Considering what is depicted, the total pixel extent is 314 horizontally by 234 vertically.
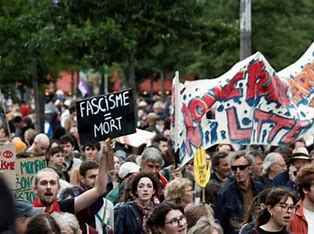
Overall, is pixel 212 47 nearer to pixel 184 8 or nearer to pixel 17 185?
pixel 184 8

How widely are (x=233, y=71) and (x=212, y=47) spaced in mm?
8777

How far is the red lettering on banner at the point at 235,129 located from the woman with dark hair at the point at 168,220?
5445 millimetres

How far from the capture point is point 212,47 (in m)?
23.1

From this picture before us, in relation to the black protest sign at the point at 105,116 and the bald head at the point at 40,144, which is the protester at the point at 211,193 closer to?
the black protest sign at the point at 105,116

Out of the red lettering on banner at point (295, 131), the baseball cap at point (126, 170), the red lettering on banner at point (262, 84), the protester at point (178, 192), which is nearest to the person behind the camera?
the protester at point (178, 192)

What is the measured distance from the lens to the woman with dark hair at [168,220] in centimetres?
791

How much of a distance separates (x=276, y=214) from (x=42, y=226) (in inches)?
101

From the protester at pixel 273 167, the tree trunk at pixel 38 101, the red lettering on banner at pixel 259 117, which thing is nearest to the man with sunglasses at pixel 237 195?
the protester at pixel 273 167

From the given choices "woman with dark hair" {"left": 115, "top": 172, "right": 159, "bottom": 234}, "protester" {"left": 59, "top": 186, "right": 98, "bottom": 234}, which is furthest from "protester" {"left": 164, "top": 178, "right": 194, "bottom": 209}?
"protester" {"left": 59, "top": 186, "right": 98, "bottom": 234}

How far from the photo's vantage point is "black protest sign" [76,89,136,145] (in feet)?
31.8

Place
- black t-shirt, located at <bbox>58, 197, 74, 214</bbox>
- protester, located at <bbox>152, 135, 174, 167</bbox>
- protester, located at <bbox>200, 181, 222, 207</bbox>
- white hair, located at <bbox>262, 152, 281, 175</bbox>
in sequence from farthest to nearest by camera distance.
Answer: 1. protester, located at <bbox>152, 135, 174, 167</bbox>
2. white hair, located at <bbox>262, 152, 281, 175</bbox>
3. protester, located at <bbox>200, 181, 222, 207</bbox>
4. black t-shirt, located at <bbox>58, 197, 74, 214</bbox>

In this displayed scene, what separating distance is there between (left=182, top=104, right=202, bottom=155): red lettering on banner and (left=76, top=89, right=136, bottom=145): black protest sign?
274 centimetres

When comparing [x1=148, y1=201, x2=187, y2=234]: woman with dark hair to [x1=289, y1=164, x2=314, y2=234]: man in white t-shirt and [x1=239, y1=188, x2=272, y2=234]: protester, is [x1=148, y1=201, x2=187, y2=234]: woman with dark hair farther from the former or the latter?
[x1=289, y1=164, x2=314, y2=234]: man in white t-shirt

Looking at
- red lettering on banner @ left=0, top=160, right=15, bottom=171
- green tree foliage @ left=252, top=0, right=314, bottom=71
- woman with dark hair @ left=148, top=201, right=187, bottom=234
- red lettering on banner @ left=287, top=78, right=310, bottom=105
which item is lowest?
green tree foliage @ left=252, top=0, right=314, bottom=71
